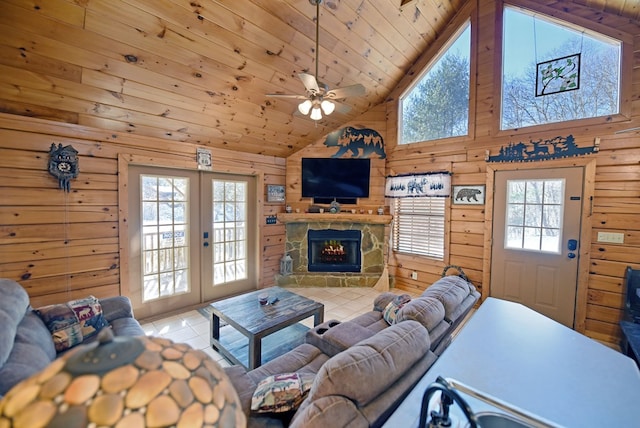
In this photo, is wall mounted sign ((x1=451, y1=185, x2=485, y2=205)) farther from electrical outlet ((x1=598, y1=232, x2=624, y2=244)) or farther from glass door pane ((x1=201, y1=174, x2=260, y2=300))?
glass door pane ((x1=201, y1=174, x2=260, y2=300))

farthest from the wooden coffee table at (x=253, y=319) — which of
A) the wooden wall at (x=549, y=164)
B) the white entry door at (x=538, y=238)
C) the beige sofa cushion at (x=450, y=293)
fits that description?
the white entry door at (x=538, y=238)

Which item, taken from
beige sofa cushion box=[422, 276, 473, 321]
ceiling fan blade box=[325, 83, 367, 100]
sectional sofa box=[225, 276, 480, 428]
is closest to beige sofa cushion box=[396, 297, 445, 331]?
sectional sofa box=[225, 276, 480, 428]

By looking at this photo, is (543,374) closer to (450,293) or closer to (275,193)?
(450,293)

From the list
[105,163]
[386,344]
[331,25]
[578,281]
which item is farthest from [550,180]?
[105,163]

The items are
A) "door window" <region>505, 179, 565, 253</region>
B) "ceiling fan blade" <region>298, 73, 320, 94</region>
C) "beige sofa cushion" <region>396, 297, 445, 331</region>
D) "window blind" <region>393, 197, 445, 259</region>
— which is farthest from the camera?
"window blind" <region>393, 197, 445, 259</region>

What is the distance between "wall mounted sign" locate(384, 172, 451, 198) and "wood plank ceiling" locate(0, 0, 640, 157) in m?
1.77

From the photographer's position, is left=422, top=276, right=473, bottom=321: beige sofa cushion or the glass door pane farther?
the glass door pane

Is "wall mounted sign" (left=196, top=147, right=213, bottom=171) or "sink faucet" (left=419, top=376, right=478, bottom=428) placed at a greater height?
"wall mounted sign" (left=196, top=147, right=213, bottom=171)

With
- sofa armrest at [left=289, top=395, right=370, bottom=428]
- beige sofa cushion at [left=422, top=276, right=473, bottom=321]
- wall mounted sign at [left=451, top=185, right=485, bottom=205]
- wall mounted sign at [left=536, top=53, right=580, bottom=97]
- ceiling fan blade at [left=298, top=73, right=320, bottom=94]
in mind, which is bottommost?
sofa armrest at [left=289, top=395, right=370, bottom=428]

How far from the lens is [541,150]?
358 cm

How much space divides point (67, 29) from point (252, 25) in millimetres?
1507

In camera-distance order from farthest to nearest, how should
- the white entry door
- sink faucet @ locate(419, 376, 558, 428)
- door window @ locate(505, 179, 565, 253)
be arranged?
door window @ locate(505, 179, 565, 253)
the white entry door
sink faucet @ locate(419, 376, 558, 428)

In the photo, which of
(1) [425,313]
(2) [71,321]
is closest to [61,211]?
(2) [71,321]

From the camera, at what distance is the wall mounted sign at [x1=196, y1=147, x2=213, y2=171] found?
12.9 feet
